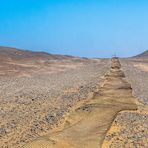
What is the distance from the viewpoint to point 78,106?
28.1 m

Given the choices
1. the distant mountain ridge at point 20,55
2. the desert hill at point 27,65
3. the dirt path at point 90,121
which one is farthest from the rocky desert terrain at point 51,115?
the distant mountain ridge at point 20,55

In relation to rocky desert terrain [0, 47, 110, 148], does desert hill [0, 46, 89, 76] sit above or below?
above

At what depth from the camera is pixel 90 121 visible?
23.4m

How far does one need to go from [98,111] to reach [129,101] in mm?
5836

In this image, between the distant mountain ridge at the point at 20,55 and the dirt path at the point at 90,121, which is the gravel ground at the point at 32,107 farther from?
the distant mountain ridge at the point at 20,55

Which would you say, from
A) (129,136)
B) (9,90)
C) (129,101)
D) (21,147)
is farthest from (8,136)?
(9,90)

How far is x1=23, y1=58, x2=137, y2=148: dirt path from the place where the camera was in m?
18.7

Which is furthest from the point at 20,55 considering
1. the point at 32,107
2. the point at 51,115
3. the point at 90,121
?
the point at 90,121

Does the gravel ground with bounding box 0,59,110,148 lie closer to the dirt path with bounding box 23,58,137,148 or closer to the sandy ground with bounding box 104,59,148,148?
the dirt path with bounding box 23,58,137,148

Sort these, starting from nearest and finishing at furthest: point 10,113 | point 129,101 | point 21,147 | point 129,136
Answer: point 21,147 → point 129,136 → point 10,113 → point 129,101

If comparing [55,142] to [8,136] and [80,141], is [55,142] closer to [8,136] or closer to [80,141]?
[80,141]

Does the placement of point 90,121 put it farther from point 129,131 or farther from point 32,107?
point 32,107

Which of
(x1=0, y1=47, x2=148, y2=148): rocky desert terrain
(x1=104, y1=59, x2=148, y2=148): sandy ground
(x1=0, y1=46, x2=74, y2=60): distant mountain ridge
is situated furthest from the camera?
(x1=0, y1=46, x2=74, y2=60): distant mountain ridge

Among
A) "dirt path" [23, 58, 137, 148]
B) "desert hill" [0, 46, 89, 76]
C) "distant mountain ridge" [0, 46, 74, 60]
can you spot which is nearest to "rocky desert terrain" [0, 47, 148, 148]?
"dirt path" [23, 58, 137, 148]
